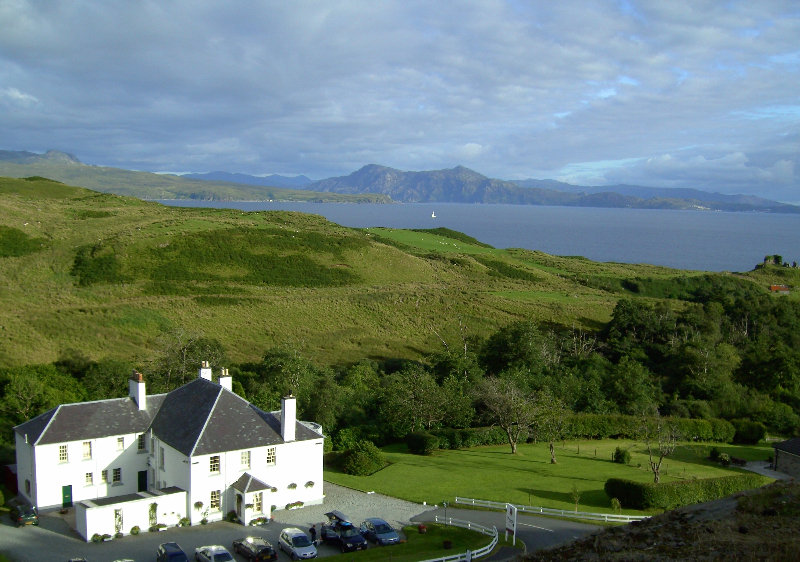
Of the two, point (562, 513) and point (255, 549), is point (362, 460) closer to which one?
point (562, 513)

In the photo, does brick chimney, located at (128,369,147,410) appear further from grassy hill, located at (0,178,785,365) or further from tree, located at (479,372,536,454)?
tree, located at (479,372,536,454)

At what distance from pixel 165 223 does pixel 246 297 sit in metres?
31.4

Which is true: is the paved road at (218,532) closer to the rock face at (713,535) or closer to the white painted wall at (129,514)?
the white painted wall at (129,514)

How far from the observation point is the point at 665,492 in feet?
91.5

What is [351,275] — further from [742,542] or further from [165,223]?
[742,542]

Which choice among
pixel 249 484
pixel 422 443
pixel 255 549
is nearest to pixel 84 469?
pixel 249 484

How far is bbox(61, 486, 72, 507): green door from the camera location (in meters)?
26.8

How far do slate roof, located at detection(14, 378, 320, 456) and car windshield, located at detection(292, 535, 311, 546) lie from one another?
5.06m

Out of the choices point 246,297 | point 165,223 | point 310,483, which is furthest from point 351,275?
point 310,483

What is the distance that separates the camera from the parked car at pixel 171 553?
20.6 meters

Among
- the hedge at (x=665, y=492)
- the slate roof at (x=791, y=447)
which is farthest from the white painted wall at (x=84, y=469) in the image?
the slate roof at (x=791, y=447)

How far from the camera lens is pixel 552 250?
176000 millimetres

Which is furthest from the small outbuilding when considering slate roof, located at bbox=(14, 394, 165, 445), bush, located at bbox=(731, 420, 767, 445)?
slate roof, located at bbox=(14, 394, 165, 445)

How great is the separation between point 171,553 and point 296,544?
4189mm
